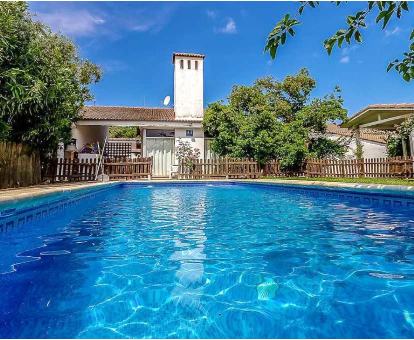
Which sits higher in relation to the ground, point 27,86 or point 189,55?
point 189,55

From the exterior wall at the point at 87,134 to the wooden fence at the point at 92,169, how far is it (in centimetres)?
366

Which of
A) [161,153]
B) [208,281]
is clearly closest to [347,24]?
[208,281]

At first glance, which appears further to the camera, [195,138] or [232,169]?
[195,138]

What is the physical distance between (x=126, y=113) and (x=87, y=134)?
11.7 ft

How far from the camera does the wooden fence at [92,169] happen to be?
11797 millimetres

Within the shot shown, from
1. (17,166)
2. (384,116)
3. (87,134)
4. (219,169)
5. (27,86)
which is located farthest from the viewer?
(87,134)

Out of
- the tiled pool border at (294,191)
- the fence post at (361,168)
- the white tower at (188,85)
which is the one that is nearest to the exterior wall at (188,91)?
the white tower at (188,85)

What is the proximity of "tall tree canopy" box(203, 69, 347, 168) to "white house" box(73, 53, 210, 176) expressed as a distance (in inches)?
58.7

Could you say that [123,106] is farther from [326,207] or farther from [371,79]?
[326,207]

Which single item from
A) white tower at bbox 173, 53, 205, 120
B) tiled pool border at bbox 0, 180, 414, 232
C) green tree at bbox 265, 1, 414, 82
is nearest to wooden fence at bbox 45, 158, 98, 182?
tiled pool border at bbox 0, 180, 414, 232

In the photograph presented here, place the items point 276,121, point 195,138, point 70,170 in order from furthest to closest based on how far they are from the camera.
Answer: point 195,138
point 276,121
point 70,170

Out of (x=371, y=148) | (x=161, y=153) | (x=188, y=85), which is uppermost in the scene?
(x=188, y=85)

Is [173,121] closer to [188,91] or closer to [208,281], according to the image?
[188,91]

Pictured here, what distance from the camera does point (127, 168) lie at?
14.7 m
